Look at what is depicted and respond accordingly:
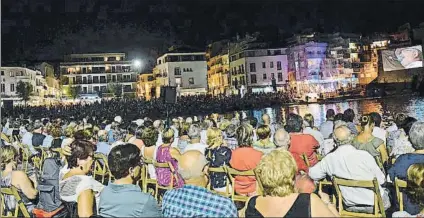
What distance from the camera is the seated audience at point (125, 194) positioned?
2133 mm

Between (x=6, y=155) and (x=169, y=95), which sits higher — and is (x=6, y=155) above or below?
below

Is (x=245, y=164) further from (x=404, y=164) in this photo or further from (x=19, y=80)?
(x=19, y=80)

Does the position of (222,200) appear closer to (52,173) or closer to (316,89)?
(52,173)

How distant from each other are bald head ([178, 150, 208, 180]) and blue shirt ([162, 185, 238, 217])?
12cm

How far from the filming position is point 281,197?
183 centimetres

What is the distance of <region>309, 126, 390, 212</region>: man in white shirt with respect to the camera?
272cm

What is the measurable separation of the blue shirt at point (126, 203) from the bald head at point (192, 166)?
0.69ft

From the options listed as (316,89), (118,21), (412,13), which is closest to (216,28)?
(316,89)

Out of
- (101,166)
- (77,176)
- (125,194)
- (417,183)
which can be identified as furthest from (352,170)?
(101,166)

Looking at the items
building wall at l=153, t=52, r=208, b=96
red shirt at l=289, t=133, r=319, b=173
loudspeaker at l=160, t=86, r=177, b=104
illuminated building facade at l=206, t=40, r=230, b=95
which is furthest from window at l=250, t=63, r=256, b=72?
red shirt at l=289, t=133, r=319, b=173

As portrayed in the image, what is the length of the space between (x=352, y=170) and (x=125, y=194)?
4.64ft

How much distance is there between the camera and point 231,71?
4319 centimetres

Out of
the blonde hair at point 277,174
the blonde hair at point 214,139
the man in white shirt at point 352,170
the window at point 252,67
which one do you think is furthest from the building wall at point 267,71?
the blonde hair at point 277,174

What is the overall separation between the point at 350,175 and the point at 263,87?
36.5m
